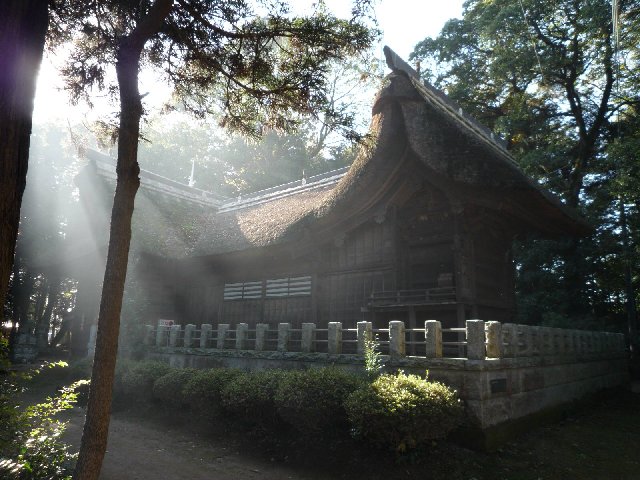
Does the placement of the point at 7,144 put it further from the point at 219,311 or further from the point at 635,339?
the point at 635,339

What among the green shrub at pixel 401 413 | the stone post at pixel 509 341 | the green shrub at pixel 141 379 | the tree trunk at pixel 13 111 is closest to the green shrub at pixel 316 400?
the green shrub at pixel 401 413

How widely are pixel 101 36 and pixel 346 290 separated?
8326 millimetres

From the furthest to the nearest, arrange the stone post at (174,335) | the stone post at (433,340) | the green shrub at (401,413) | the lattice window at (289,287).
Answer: the stone post at (174,335) < the lattice window at (289,287) < the stone post at (433,340) < the green shrub at (401,413)

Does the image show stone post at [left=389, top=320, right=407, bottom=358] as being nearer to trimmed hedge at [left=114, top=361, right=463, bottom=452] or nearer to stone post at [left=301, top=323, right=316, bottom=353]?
trimmed hedge at [left=114, top=361, right=463, bottom=452]

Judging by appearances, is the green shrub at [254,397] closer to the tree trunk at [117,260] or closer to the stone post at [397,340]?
the stone post at [397,340]

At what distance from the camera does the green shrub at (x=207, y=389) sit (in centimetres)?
912

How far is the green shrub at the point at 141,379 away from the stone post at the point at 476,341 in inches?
298

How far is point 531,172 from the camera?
62.0 ft

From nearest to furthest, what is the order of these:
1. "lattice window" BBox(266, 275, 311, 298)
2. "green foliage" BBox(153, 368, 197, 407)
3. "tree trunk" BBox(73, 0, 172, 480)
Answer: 1. "tree trunk" BBox(73, 0, 172, 480)
2. "green foliage" BBox(153, 368, 197, 407)
3. "lattice window" BBox(266, 275, 311, 298)

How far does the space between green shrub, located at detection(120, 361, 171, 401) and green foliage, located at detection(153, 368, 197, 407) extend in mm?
507

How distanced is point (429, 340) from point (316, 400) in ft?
8.05

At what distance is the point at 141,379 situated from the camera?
11.0 meters

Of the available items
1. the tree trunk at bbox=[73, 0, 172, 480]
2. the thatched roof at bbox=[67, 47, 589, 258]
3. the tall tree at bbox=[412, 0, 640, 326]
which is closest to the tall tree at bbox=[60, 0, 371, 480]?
the tree trunk at bbox=[73, 0, 172, 480]

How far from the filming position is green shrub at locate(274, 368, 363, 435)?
23.4 feet
